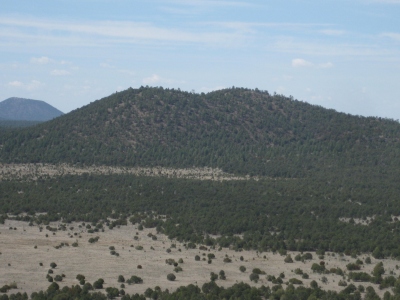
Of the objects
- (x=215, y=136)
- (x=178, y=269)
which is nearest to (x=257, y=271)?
Result: (x=178, y=269)

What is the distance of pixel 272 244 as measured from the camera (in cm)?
5653

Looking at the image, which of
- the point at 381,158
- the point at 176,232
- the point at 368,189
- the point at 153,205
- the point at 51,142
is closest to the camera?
the point at 176,232

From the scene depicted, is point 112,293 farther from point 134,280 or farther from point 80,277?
point 80,277

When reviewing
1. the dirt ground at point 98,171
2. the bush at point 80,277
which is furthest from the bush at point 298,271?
the dirt ground at point 98,171

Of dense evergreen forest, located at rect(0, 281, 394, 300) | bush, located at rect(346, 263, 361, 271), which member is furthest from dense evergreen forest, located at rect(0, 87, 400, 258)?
dense evergreen forest, located at rect(0, 281, 394, 300)

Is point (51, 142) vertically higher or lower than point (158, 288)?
higher

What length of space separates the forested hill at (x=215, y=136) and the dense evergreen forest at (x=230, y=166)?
23cm

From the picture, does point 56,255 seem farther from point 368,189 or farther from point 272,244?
point 368,189

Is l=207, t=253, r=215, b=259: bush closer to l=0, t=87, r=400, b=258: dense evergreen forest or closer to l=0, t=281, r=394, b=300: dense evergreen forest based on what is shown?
l=0, t=87, r=400, b=258: dense evergreen forest

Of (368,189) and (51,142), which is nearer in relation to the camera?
(368,189)

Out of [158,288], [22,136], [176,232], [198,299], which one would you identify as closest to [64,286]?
[158,288]

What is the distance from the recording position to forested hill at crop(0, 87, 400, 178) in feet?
363

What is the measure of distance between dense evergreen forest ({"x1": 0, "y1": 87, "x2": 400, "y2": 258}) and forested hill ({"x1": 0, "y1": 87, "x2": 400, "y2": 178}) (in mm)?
231

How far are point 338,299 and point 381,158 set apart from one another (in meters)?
75.2
